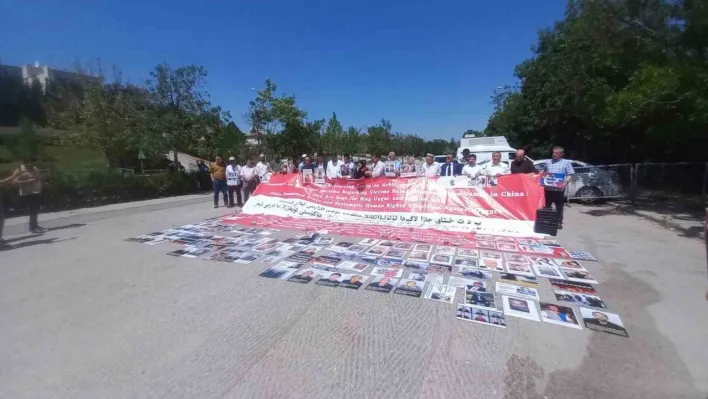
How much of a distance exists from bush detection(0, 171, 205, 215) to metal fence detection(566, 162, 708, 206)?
58.2 feet

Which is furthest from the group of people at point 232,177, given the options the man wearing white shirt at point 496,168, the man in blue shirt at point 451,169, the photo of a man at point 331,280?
the photo of a man at point 331,280

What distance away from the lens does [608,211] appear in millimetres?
11469

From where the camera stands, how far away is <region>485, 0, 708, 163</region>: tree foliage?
346 inches

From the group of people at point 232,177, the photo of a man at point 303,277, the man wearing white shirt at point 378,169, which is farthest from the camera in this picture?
the group of people at point 232,177

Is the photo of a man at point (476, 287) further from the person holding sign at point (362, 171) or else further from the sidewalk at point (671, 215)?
the sidewalk at point (671, 215)

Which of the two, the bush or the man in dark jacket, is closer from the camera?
the man in dark jacket

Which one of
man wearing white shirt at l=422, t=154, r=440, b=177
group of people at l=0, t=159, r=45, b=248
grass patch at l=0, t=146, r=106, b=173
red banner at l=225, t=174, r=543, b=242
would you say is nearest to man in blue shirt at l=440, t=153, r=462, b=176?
man wearing white shirt at l=422, t=154, r=440, b=177

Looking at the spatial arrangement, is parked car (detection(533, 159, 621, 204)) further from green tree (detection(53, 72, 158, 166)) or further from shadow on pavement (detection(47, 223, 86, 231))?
green tree (detection(53, 72, 158, 166))

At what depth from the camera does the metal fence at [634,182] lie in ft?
41.4

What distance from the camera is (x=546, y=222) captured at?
724 cm

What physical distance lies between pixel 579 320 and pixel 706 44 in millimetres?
9209

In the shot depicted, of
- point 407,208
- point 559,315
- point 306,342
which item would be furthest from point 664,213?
point 306,342

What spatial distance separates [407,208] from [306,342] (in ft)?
18.2

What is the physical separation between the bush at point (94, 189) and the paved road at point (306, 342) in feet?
30.0
